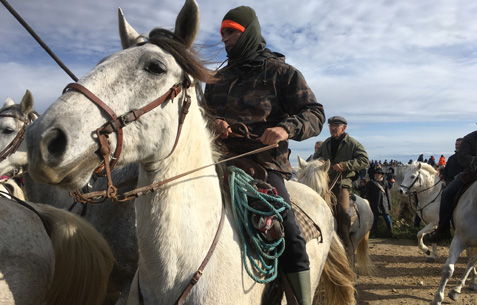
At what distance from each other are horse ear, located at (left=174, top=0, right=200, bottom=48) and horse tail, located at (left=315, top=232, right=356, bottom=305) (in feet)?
8.71

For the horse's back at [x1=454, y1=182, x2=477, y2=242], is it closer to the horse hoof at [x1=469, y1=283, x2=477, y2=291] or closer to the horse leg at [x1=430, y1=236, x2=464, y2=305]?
the horse leg at [x1=430, y1=236, x2=464, y2=305]

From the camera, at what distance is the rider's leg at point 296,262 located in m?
2.31

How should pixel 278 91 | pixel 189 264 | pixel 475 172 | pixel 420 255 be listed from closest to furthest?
pixel 189 264, pixel 278 91, pixel 475 172, pixel 420 255

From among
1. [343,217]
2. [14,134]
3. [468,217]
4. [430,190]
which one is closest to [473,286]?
[468,217]

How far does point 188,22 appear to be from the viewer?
70.2 inches

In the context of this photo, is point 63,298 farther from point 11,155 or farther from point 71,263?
point 11,155

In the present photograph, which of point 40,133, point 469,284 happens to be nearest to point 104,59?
point 40,133

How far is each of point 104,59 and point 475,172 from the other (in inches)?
249

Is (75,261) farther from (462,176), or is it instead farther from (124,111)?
(462,176)

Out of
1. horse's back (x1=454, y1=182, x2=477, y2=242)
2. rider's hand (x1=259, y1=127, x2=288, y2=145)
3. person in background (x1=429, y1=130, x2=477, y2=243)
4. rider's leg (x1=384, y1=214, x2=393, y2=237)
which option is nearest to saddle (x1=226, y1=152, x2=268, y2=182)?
rider's hand (x1=259, y1=127, x2=288, y2=145)

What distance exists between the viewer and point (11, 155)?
384 centimetres

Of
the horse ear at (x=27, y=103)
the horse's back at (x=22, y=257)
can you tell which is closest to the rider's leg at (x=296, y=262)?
the horse's back at (x=22, y=257)

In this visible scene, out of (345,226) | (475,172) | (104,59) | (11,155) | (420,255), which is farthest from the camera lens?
(420,255)

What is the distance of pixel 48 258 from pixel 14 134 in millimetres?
2599
